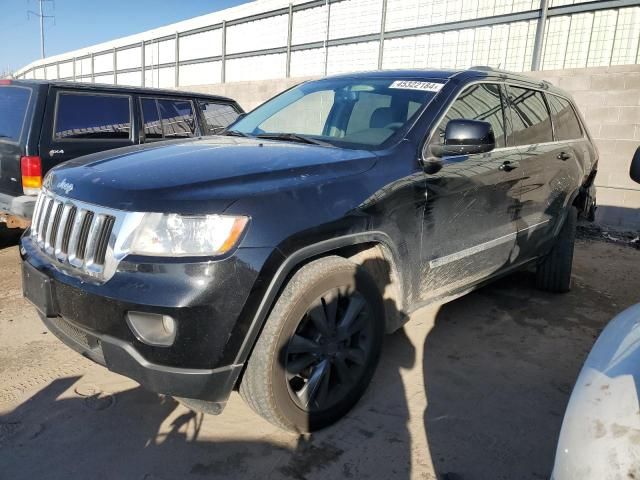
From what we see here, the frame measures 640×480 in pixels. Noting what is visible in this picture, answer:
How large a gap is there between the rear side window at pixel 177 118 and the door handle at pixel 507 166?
4218 millimetres

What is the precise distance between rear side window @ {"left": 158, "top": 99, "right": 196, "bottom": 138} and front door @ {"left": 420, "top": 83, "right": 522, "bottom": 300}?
161 inches

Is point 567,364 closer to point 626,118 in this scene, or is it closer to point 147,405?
point 147,405

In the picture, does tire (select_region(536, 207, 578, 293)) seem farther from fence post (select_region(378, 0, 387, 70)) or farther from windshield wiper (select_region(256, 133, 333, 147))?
fence post (select_region(378, 0, 387, 70))

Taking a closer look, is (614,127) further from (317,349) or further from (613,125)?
(317,349)

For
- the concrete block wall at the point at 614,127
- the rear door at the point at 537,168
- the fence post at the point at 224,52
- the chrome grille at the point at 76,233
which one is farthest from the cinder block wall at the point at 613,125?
the fence post at the point at 224,52

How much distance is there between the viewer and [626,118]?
25.1 ft

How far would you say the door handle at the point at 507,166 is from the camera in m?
3.45

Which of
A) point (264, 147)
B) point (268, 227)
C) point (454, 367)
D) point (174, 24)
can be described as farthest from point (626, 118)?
point (174, 24)

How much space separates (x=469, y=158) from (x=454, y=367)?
1.36 meters

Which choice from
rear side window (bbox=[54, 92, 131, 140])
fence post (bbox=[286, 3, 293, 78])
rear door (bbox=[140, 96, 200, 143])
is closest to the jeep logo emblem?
rear side window (bbox=[54, 92, 131, 140])

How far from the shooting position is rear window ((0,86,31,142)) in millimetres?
4820

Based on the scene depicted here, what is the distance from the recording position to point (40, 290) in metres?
2.31

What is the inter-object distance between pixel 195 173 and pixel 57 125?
352 centimetres

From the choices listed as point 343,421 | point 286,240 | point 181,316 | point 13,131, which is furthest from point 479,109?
point 13,131
